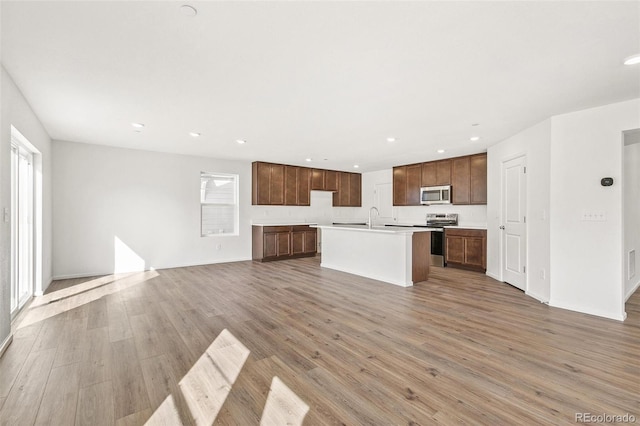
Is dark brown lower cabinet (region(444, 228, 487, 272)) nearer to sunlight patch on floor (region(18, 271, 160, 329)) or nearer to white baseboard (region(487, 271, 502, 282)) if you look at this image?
white baseboard (region(487, 271, 502, 282))

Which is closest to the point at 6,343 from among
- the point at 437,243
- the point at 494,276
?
the point at 494,276

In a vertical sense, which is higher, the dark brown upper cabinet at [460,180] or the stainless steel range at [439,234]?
the dark brown upper cabinet at [460,180]

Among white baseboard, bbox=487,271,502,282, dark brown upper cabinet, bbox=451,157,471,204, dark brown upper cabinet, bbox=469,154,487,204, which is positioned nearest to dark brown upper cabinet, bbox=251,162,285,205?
dark brown upper cabinet, bbox=451,157,471,204

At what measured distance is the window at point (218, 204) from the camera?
6.64m

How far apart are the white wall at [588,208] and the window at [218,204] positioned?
605cm

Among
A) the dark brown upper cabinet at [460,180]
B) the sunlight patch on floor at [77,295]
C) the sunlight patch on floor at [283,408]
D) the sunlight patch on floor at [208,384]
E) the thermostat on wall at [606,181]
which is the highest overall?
the dark brown upper cabinet at [460,180]

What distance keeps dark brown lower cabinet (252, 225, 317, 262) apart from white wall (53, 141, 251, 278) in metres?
0.74

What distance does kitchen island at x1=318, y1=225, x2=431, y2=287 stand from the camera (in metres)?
4.71

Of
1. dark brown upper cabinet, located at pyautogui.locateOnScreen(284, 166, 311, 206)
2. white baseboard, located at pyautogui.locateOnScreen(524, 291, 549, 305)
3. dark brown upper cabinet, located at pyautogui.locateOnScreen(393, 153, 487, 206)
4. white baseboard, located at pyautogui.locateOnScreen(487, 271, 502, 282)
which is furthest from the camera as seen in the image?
dark brown upper cabinet, located at pyautogui.locateOnScreen(284, 166, 311, 206)

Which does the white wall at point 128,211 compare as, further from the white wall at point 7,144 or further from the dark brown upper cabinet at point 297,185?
the white wall at point 7,144

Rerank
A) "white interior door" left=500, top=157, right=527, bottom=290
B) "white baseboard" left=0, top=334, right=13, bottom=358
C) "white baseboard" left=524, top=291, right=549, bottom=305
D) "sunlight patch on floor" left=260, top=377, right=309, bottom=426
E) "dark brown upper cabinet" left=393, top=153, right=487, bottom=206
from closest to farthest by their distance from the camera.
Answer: "sunlight patch on floor" left=260, top=377, right=309, bottom=426 → "white baseboard" left=0, top=334, right=13, bottom=358 → "white baseboard" left=524, top=291, right=549, bottom=305 → "white interior door" left=500, top=157, right=527, bottom=290 → "dark brown upper cabinet" left=393, top=153, right=487, bottom=206

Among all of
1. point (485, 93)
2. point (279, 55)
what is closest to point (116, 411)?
point (279, 55)

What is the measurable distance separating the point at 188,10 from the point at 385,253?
4232mm

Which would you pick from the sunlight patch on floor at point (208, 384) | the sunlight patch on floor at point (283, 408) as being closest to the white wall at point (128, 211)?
the sunlight patch on floor at point (208, 384)
